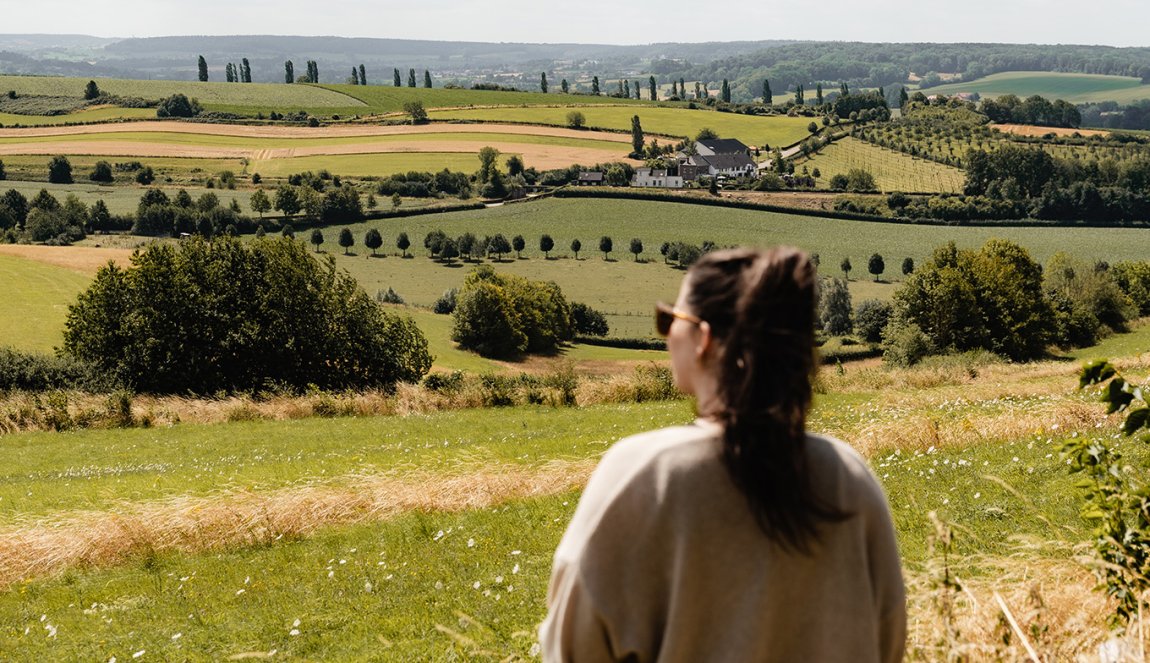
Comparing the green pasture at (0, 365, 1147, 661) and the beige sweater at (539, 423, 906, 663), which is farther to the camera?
the green pasture at (0, 365, 1147, 661)

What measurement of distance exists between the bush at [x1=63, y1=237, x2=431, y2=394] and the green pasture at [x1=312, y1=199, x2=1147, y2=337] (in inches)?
2112

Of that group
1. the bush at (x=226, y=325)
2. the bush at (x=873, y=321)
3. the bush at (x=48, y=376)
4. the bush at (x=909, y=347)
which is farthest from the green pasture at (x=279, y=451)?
the bush at (x=873, y=321)

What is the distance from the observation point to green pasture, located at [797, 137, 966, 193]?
173363 millimetres

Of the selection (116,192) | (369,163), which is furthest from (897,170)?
(116,192)

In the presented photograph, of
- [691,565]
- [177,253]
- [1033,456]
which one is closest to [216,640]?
[691,565]

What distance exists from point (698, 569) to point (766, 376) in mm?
702

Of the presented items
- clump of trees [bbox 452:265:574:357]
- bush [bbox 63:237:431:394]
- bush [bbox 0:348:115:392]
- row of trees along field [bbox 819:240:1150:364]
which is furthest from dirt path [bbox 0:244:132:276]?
row of trees along field [bbox 819:240:1150:364]

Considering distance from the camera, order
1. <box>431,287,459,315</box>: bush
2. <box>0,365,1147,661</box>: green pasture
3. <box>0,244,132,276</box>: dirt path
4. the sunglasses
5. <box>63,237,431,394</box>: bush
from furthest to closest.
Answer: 1. <box>431,287,459,315</box>: bush
2. <box>0,244,132,276</box>: dirt path
3. <box>63,237,431,394</box>: bush
4. <box>0,365,1147,661</box>: green pasture
5. the sunglasses

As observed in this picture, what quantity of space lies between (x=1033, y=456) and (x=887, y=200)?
153 meters

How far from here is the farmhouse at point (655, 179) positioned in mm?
185625

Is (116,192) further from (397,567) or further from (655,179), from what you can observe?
(397,567)

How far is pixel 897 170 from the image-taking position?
186 metres

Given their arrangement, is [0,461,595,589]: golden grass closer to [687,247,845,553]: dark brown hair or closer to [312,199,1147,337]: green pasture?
[687,247,845,553]: dark brown hair

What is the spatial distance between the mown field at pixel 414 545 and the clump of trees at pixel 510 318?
62.4 metres
